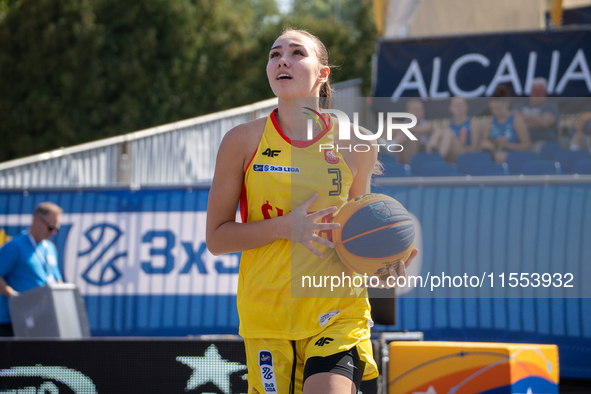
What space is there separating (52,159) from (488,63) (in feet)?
26.6

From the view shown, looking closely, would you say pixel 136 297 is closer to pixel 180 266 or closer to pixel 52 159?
pixel 180 266

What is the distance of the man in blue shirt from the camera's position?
628 cm

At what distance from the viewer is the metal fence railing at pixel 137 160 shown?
9781 mm

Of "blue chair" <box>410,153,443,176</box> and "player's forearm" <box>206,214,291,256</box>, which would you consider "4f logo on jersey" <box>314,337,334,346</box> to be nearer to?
"player's forearm" <box>206,214,291,256</box>

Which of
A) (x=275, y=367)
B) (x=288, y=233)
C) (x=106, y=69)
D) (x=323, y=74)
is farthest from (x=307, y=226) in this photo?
(x=106, y=69)

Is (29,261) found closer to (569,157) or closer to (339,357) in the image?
(339,357)

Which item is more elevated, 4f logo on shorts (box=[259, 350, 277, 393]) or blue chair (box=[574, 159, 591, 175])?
blue chair (box=[574, 159, 591, 175])

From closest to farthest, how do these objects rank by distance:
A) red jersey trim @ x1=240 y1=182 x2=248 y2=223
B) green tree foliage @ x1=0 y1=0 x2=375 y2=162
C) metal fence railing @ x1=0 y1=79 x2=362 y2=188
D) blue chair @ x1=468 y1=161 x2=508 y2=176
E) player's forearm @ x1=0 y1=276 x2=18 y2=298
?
red jersey trim @ x1=240 y1=182 x2=248 y2=223, player's forearm @ x1=0 y1=276 x2=18 y2=298, blue chair @ x1=468 y1=161 x2=508 y2=176, metal fence railing @ x1=0 y1=79 x2=362 y2=188, green tree foliage @ x1=0 y1=0 x2=375 y2=162

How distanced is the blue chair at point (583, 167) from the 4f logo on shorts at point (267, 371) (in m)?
6.39

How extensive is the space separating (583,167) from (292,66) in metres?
6.45

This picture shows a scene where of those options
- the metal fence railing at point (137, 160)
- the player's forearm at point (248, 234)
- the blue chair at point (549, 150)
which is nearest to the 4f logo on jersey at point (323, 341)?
the player's forearm at point (248, 234)

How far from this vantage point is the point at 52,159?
9984 millimetres

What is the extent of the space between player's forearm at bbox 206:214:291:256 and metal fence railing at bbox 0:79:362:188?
676 centimetres

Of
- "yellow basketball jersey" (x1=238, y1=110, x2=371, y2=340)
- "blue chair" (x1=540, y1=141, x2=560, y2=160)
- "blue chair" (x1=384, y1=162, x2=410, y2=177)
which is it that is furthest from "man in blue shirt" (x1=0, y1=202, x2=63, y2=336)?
"blue chair" (x1=540, y1=141, x2=560, y2=160)
